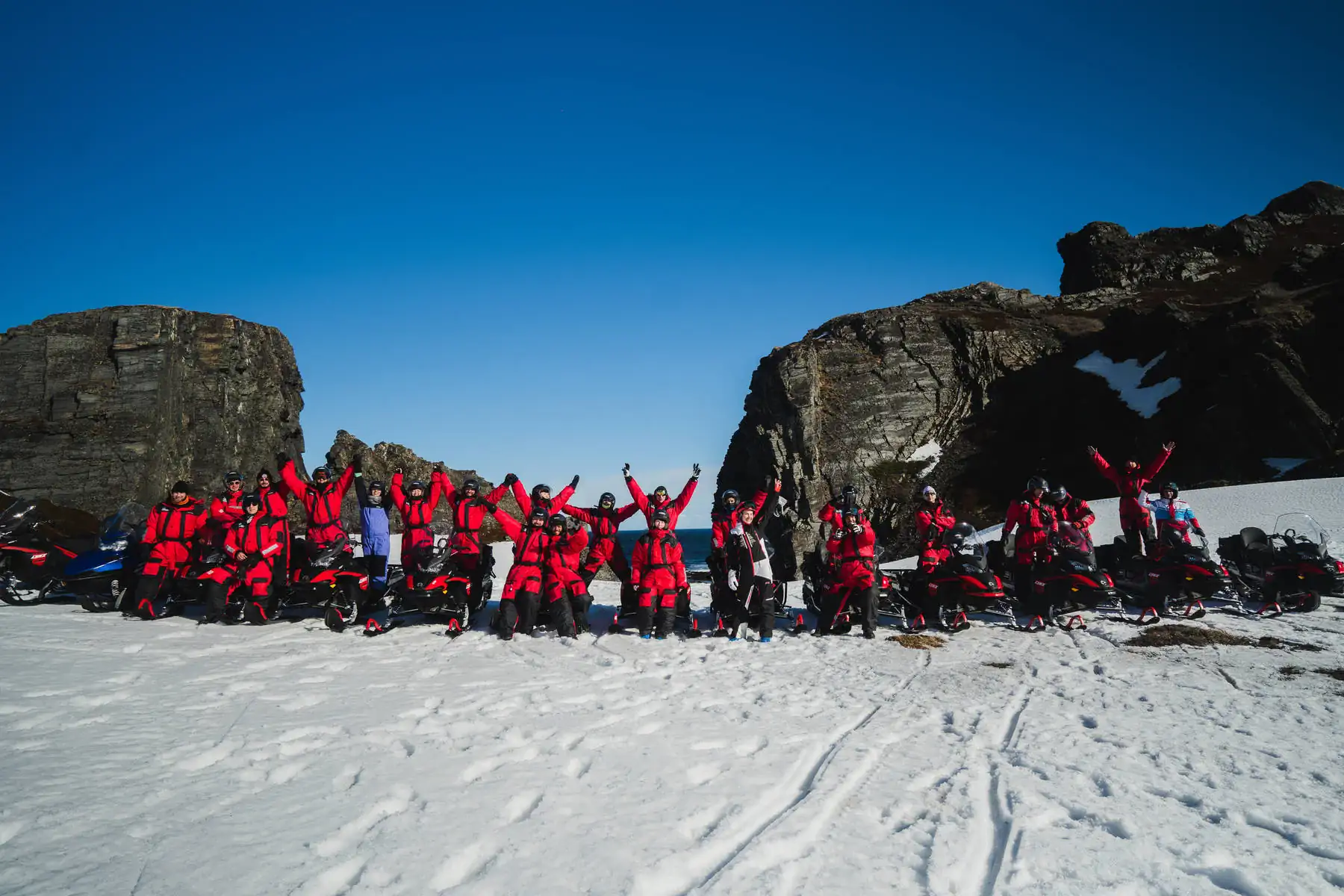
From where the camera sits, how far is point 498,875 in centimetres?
277

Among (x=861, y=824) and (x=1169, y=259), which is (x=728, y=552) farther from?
(x=1169, y=259)

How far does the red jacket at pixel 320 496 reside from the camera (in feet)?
32.2

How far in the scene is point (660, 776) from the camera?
153 inches

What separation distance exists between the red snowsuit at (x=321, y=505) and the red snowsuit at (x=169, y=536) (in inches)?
50.9

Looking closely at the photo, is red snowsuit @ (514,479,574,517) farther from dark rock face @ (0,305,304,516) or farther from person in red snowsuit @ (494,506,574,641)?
dark rock face @ (0,305,304,516)

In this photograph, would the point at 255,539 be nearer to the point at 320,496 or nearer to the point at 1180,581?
the point at 320,496

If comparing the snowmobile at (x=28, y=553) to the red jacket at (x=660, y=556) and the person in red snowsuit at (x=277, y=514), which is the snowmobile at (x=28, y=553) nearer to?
the person in red snowsuit at (x=277, y=514)

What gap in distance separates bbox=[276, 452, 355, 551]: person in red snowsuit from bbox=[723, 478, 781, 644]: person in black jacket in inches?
208

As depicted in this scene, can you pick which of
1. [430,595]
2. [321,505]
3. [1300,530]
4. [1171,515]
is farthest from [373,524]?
[1300,530]

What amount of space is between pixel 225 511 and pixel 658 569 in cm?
617

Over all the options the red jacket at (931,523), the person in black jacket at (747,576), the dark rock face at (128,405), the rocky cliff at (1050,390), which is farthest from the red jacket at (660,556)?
the dark rock face at (128,405)

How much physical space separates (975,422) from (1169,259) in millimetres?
32465

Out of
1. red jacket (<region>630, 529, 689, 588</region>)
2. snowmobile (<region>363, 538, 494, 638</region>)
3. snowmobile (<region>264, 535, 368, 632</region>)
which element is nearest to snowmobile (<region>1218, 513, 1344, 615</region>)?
red jacket (<region>630, 529, 689, 588</region>)

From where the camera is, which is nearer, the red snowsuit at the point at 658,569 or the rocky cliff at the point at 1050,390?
the red snowsuit at the point at 658,569
